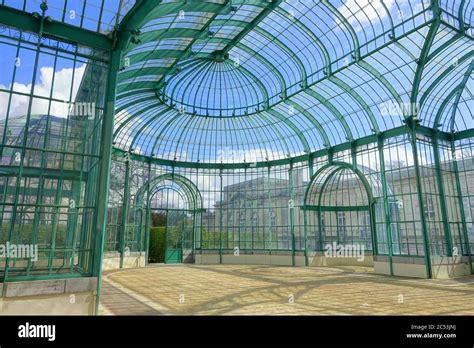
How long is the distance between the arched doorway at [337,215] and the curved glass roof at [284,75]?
502 cm

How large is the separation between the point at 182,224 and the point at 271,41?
2451 cm

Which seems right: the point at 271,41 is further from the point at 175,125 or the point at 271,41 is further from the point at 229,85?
the point at 175,125

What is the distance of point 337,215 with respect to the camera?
38375 millimetres

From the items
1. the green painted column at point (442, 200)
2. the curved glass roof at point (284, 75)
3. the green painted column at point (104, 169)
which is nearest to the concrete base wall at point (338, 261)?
the green painted column at point (442, 200)

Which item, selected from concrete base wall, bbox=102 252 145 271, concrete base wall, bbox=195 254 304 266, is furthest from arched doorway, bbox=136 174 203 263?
concrete base wall, bbox=102 252 145 271

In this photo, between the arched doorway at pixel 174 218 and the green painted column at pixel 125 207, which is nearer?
the green painted column at pixel 125 207

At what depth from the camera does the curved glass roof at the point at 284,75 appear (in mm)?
21328

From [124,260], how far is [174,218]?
8.58 metres

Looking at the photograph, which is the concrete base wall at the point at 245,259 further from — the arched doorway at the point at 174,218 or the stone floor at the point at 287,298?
the stone floor at the point at 287,298
